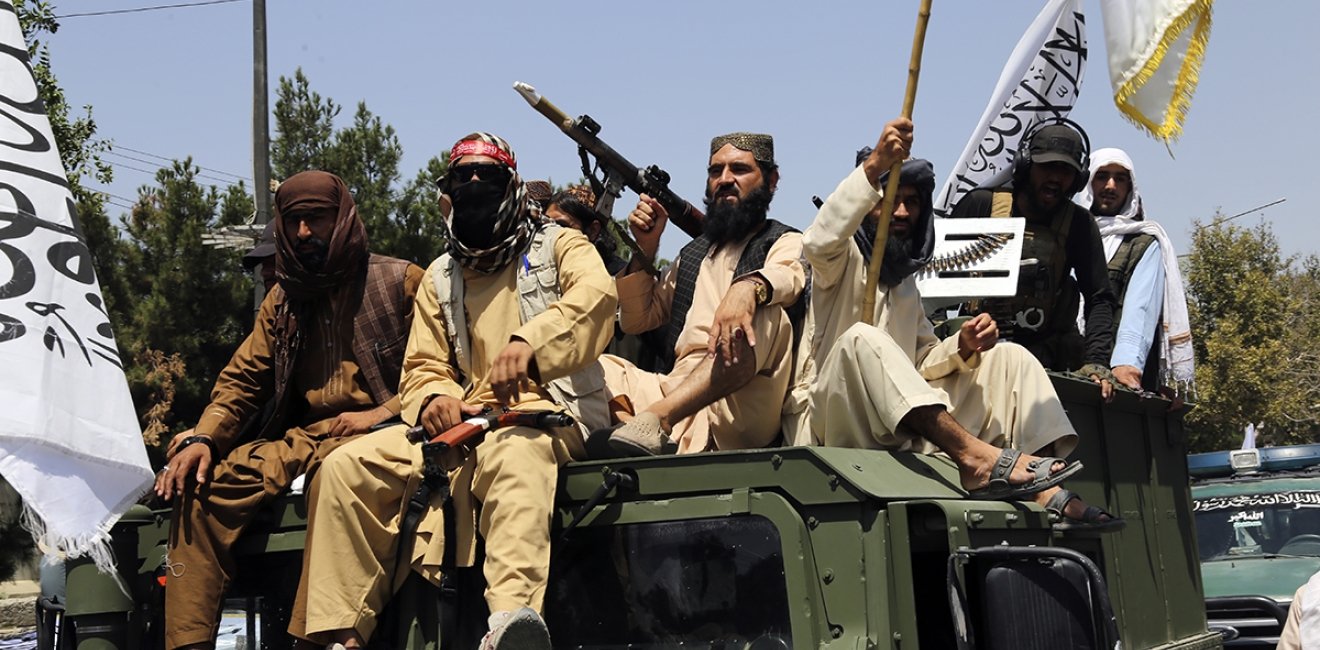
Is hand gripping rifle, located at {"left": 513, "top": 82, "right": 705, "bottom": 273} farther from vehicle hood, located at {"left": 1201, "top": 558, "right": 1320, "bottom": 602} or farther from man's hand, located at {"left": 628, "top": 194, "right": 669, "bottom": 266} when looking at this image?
vehicle hood, located at {"left": 1201, "top": 558, "right": 1320, "bottom": 602}

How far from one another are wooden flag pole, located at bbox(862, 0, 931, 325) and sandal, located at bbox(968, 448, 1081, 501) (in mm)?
840

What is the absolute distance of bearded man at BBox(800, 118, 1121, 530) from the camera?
15.2ft

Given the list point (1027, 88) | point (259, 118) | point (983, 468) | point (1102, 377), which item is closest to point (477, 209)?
point (983, 468)

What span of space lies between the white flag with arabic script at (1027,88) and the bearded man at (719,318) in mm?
3232

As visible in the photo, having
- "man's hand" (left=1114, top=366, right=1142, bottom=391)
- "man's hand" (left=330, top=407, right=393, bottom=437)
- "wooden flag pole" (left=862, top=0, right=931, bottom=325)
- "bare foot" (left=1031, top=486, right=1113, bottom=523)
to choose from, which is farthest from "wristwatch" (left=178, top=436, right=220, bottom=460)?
"man's hand" (left=1114, top=366, right=1142, bottom=391)

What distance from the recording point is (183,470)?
4.87 metres

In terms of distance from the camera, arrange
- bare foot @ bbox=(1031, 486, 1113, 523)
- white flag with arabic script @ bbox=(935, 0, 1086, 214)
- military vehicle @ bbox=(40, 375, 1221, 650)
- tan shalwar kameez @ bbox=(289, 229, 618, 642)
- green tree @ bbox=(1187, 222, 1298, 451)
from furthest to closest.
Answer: green tree @ bbox=(1187, 222, 1298, 451) → white flag with arabic script @ bbox=(935, 0, 1086, 214) → bare foot @ bbox=(1031, 486, 1113, 523) → tan shalwar kameez @ bbox=(289, 229, 618, 642) → military vehicle @ bbox=(40, 375, 1221, 650)

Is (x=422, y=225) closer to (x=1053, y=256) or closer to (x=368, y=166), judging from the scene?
(x=368, y=166)

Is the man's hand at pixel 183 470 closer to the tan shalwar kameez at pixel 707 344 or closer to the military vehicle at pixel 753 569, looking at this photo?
the military vehicle at pixel 753 569

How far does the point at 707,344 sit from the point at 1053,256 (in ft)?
6.27

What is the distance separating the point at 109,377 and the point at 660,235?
2087mm

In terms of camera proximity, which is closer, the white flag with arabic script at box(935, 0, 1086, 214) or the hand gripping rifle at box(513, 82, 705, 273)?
the hand gripping rifle at box(513, 82, 705, 273)

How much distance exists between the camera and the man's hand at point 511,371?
182 inches

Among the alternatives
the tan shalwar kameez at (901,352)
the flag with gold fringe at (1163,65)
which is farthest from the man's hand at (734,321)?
the flag with gold fringe at (1163,65)
